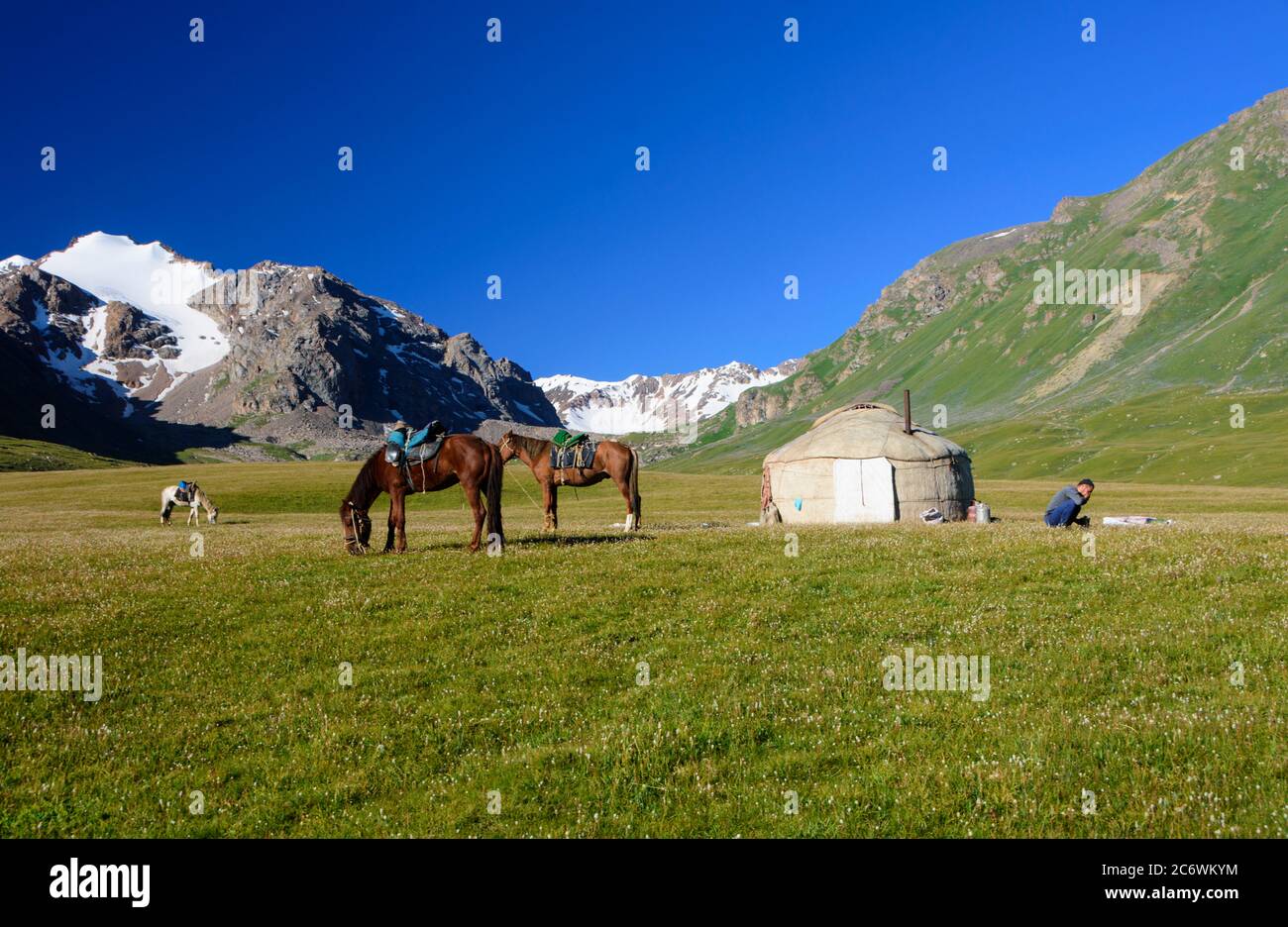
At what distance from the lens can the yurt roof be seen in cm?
4100

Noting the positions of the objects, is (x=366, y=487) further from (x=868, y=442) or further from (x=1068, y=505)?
(x=868, y=442)

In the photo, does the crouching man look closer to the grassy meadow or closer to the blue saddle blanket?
the grassy meadow

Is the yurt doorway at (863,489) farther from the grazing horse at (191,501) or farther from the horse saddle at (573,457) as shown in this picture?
the grazing horse at (191,501)

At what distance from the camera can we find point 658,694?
36.3 feet

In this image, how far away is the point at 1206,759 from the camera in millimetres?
8117

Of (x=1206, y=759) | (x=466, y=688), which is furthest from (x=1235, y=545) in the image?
(x=466, y=688)

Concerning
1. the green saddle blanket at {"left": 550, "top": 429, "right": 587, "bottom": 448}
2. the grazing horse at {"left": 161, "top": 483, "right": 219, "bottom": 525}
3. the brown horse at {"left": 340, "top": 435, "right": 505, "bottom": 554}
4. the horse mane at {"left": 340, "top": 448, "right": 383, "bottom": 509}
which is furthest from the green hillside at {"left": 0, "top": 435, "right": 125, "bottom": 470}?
the brown horse at {"left": 340, "top": 435, "right": 505, "bottom": 554}

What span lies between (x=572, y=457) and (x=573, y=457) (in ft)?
0.16

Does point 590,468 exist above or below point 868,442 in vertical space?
below

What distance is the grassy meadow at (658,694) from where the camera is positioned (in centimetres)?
800

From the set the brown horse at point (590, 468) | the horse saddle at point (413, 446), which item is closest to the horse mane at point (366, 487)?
the horse saddle at point (413, 446)

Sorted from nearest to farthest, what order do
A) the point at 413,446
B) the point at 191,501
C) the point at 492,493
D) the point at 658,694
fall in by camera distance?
1. the point at 658,694
2. the point at 492,493
3. the point at 413,446
4. the point at 191,501

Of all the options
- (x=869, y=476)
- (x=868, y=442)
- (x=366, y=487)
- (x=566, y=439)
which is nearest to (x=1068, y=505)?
(x=869, y=476)
